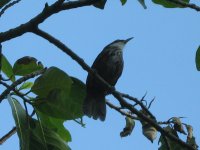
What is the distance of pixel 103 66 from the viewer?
5.49 meters

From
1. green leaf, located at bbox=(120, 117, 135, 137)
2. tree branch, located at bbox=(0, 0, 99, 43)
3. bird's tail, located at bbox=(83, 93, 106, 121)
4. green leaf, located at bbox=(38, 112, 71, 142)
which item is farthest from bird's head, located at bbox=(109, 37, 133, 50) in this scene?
tree branch, located at bbox=(0, 0, 99, 43)

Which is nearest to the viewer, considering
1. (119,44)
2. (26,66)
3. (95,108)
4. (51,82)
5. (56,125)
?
(51,82)

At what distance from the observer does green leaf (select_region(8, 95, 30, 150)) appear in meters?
2.23

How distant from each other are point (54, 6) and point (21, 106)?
0.62 meters

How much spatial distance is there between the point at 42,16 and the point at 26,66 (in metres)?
0.62

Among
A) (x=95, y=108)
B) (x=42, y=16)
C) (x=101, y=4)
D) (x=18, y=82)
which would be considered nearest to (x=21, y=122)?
(x=18, y=82)

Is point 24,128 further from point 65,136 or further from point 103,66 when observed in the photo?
point 103,66

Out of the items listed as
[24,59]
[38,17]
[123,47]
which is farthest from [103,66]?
[38,17]

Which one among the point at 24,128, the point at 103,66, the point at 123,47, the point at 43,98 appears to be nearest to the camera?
the point at 24,128

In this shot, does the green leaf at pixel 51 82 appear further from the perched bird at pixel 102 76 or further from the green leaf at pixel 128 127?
the perched bird at pixel 102 76

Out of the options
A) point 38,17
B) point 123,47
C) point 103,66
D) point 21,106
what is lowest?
point 21,106

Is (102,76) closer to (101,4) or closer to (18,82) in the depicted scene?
(101,4)

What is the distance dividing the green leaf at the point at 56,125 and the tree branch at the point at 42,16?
1.98 ft

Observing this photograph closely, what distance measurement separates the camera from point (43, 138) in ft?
8.19
